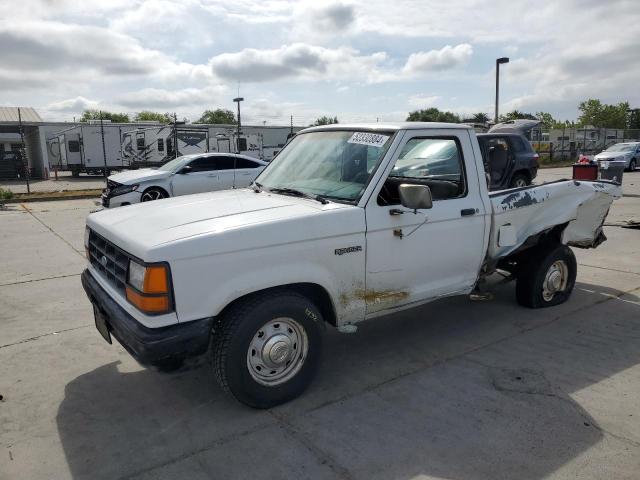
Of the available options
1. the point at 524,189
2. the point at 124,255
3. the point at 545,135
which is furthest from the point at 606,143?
the point at 124,255

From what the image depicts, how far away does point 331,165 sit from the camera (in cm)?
394

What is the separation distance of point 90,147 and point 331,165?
29.3 metres

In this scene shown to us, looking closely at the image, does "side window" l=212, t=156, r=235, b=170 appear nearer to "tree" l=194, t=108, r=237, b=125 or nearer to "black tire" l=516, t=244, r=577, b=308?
"black tire" l=516, t=244, r=577, b=308

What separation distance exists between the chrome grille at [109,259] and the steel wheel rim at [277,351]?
0.92m

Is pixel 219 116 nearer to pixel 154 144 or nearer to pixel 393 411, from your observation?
pixel 154 144

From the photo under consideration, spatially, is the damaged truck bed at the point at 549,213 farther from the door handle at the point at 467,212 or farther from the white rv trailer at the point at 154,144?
the white rv trailer at the point at 154,144

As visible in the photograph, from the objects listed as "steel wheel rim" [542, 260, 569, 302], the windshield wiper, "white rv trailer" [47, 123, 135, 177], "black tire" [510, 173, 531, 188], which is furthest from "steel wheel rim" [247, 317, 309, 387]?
"white rv trailer" [47, 123, 135, 177]

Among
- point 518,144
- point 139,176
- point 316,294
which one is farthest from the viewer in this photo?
point 518,144

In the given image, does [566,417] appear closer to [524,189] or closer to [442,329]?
[442,329]

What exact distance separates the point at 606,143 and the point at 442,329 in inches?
1878

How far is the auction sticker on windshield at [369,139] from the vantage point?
3795mm

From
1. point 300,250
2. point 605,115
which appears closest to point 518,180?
point 300,250

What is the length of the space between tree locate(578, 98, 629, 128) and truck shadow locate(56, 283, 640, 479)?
81162 millimetres

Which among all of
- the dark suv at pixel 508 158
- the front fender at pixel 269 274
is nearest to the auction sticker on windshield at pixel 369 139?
the front fender at pixel 269 274
